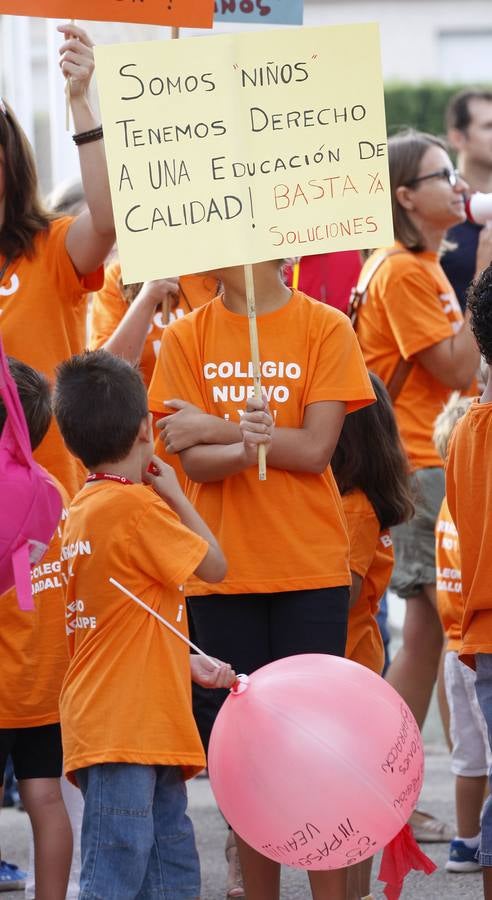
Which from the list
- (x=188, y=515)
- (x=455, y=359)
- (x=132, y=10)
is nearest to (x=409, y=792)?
(x=188, y=515)

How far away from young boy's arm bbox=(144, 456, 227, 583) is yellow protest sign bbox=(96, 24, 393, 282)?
1.52 feet

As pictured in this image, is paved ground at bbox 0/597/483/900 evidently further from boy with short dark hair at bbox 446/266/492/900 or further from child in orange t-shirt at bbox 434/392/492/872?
boy with short dark hair at bbox 446/266/492/900

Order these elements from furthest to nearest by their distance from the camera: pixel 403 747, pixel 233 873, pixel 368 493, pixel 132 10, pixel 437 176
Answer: pixel 437 176 < pixel 233 873 < pixel 368 493 < pixel 132 10 < pixel 403 747

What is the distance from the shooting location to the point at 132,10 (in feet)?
13.4

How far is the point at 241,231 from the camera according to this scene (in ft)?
11.7

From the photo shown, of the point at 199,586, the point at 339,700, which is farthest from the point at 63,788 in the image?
the point at 339,700

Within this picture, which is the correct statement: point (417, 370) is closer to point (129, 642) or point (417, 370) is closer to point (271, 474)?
point (271, 474)

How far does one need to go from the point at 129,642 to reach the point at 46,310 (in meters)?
1.17

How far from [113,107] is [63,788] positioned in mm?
1840

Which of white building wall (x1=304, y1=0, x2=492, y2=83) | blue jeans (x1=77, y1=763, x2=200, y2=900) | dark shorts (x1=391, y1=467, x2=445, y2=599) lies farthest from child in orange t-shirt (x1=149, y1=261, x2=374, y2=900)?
white building wall (x1=304, y1=0, x2=492, y2=83)

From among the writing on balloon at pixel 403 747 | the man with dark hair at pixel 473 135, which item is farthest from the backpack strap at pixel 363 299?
the writing on balloon at pixel 403 747

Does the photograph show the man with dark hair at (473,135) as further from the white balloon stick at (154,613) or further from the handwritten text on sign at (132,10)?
the white balloon stick at (154,613)

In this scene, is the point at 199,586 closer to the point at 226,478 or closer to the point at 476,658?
the point at 226,478

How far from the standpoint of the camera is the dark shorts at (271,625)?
3.71 metres
